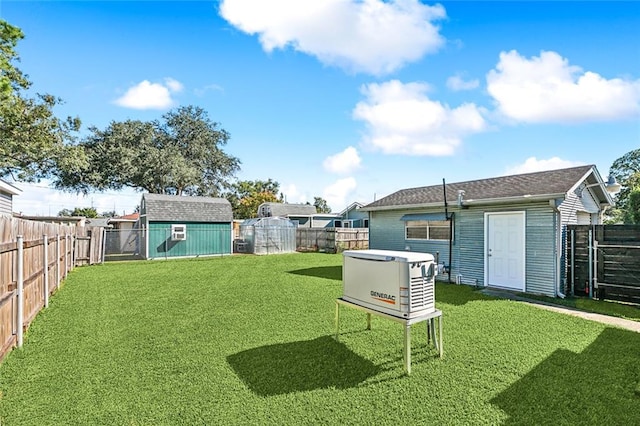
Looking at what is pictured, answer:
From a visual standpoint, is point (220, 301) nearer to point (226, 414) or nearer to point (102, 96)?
point (226, 414)

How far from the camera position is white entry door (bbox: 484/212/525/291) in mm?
8078

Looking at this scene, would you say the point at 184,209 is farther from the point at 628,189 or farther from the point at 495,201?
the point at 628,189

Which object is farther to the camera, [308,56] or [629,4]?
[308,56]

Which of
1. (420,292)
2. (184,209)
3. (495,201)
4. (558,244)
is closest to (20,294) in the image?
(420,292)

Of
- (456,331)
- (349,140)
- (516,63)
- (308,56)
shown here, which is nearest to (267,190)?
(349,140)

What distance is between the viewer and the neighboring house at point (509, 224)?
24.8 ft

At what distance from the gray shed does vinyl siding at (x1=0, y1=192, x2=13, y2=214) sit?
10.8 metres

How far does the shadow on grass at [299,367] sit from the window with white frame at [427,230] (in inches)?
257

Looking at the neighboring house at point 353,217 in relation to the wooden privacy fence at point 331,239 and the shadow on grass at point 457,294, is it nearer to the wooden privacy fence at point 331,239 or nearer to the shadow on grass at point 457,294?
the wooden privacy fence at point 331,239

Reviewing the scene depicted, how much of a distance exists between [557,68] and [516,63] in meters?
1.07

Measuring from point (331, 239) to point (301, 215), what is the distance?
859 cm

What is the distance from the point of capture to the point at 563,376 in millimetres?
3424

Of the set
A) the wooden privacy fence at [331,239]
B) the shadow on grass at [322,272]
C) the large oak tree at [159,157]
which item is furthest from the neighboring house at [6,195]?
the wooden privacy fence at [331,239]

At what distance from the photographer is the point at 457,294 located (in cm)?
764
